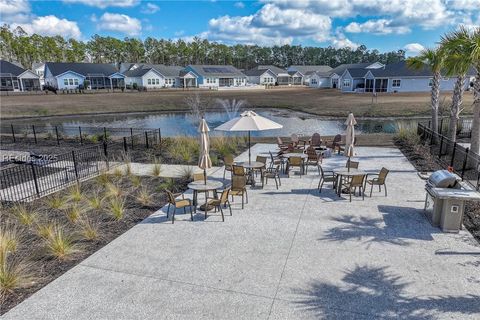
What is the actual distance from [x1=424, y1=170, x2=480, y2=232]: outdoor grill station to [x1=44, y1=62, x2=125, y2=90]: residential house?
233ft

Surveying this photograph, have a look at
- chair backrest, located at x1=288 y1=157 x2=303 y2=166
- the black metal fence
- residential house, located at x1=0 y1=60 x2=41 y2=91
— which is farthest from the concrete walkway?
residential house, located at x1=0 y1=60 x2=41 y2=91

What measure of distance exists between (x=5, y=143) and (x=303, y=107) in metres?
30.7

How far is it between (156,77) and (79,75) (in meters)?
16.2

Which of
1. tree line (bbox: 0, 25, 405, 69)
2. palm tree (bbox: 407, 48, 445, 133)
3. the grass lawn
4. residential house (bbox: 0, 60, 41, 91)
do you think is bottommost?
the grass lawn

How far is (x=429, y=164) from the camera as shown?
12977 mm

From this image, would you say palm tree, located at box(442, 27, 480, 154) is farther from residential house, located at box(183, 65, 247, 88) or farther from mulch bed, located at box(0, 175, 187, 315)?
residential house, located at box(183, 65, 247, 88)

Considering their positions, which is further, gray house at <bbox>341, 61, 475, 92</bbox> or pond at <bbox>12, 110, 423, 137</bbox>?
gray house at <bbox>341, 61, 475, 92</bbox>

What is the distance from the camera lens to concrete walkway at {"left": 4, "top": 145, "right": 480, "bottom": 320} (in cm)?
498

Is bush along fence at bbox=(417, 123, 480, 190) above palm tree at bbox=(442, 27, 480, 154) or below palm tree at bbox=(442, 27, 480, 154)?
below

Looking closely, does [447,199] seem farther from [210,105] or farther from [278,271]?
[210,105]

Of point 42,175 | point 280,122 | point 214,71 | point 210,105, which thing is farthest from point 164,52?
point 42,175

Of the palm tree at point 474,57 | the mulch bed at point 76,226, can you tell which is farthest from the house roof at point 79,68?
the palm tree at point 474,57

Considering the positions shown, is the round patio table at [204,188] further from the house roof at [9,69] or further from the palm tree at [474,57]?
the house roof at [9,69]

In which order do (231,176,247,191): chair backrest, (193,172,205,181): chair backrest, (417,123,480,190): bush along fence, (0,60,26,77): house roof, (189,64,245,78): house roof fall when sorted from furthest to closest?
(189,64,245,78): house roof → (0,60,26,77): house roof → (417,123,480,190): bush along fence → (193,172,205,181): chair backrest → (231,176,247,191): chair backrest
